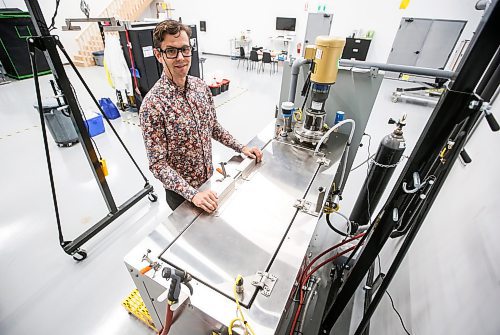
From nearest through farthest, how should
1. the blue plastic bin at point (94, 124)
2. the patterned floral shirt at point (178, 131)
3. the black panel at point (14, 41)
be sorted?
the patterned floral shirt at point (178, 131)
the blue plastic bin at point (94, 124)
the black panel at point (14, 41)

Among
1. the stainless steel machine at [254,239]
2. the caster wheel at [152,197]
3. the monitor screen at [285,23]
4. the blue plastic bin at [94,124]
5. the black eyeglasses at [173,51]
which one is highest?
the monitor screen at [285,23]

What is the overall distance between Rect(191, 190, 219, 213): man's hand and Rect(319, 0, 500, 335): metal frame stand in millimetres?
708

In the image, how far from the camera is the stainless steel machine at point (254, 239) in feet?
2.51

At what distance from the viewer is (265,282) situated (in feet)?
2.66

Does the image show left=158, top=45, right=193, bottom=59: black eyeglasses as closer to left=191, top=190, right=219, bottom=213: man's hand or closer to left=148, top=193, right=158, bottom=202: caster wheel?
left=191, top=190, right=219, bottom=213: man's hand

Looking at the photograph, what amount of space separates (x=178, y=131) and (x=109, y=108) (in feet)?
13.0

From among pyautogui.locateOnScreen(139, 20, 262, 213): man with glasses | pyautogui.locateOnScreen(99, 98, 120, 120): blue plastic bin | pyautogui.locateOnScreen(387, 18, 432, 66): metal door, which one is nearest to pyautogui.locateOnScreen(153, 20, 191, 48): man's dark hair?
pyautogui.locateOnScreen(139, 20, 262, 213): man with glasses

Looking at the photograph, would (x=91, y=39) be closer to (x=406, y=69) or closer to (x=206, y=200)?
(x=206, y=200)

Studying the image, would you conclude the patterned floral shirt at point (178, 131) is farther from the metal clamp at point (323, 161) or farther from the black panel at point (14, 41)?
the black panel at point (14, 41)

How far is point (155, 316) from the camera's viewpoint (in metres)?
1.11

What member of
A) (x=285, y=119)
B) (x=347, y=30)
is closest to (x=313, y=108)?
(x=285, y=119)

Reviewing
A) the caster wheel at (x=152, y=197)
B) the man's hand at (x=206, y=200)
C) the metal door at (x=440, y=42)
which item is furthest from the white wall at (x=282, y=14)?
the man's hand at (x=206, y=200)

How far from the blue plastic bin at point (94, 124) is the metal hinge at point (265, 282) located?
410 cm

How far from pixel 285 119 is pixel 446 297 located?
132cm
